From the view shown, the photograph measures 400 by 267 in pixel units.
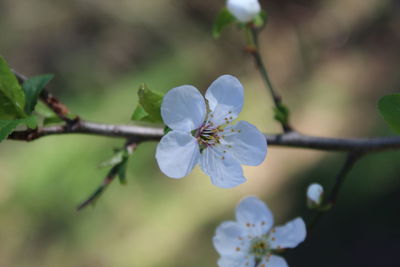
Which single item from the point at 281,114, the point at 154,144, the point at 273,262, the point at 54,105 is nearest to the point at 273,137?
the point at 281,114

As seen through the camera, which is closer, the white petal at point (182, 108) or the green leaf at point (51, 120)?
the white petal at point (182, 108)

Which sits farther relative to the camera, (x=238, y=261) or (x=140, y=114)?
(x=238, y=261)

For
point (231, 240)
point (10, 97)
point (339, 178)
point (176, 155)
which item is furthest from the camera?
point (231, 240)

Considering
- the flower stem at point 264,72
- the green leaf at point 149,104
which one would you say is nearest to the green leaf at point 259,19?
the flower stem at point 264,72

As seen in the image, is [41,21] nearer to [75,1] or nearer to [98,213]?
[75,1]

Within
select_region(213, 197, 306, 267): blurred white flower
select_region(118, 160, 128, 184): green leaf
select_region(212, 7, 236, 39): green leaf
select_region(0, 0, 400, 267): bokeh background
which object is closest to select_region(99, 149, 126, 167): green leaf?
select_region(118, 160, 128, 184): green leaf

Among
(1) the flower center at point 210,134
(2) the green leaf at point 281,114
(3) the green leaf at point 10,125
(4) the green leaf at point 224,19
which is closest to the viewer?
(3) the green leaf at point 10,125

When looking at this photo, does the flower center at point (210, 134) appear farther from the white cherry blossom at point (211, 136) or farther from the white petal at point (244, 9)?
the white petal at point (244, 9)

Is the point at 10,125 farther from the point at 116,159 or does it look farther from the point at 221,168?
the point at 221,168
